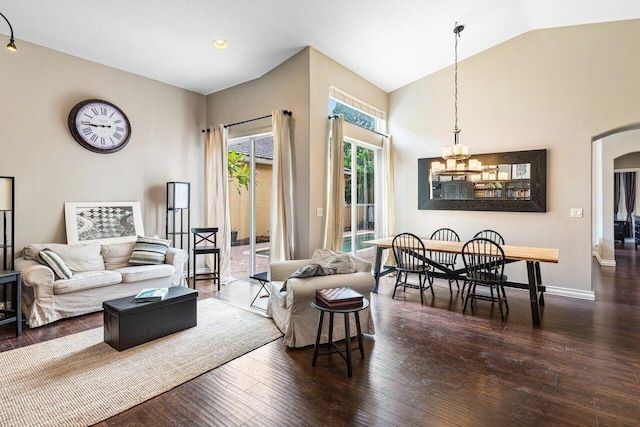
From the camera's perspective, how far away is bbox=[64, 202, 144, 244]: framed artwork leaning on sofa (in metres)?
4.23

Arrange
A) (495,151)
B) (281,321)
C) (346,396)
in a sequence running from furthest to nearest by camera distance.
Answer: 1. (495,151)
2. (281,321)
3. (346,396)

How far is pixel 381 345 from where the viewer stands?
299 centimetres

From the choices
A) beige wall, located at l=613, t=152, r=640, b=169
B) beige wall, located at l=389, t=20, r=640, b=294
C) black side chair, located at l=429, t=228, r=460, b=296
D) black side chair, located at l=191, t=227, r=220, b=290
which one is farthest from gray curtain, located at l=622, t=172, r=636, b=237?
black side chair, located at l=191, t=227, r=220, b=290

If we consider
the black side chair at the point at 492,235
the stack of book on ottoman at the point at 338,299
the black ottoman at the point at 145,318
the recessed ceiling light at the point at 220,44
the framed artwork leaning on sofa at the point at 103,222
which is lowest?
the black ottoman at the point at 145,318

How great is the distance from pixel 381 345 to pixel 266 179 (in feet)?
11.3

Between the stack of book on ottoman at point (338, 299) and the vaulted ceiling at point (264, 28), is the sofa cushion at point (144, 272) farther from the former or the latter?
the vaulted ceiling at point (264, 28)

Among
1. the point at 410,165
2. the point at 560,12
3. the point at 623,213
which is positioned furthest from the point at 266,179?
the point at 623,213

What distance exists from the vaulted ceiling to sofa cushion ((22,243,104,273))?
2.43 meters

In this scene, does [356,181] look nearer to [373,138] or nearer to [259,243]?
[373,138]

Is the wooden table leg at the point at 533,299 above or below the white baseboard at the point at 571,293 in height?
above

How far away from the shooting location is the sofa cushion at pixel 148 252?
4.34 m

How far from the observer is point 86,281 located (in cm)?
364

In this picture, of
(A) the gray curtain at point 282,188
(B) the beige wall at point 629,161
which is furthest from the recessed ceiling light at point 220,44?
(B) the beige wall at point 629,161

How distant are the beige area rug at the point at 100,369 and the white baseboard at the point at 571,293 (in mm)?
4063
